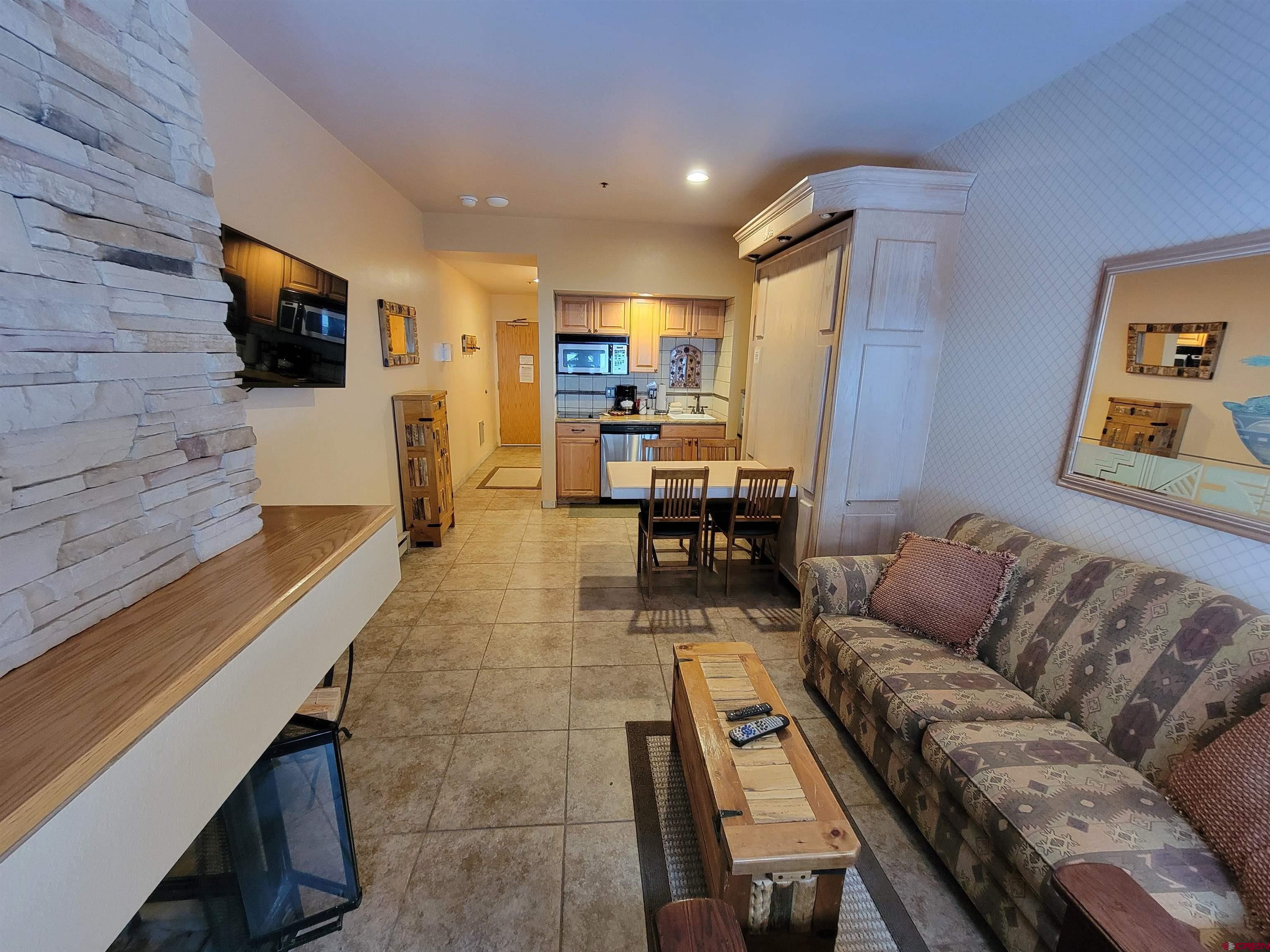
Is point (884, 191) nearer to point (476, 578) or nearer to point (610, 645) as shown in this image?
point (610, 645)

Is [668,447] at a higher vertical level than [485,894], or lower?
higher

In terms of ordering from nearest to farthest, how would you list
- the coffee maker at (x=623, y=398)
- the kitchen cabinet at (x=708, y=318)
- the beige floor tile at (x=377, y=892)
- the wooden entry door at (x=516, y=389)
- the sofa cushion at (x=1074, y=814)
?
1. the sofa cushion at (x=1074, y=814)
2. the beige floor tile at (x=377, y=892)
3. the kitchen cabinet at (x=708, y=318)
4. the coffee maker at (x=623, y=398)
5. the wooden entry door at (x=516, y=389)

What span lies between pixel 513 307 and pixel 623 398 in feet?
10.8

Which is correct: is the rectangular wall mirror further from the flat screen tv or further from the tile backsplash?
the tile backsplash

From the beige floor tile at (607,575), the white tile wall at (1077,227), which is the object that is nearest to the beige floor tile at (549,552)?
the beige floor tile at (607,575)

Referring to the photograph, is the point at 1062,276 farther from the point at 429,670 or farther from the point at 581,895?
the point at 429,670

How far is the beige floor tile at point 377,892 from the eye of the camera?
1.31 metres

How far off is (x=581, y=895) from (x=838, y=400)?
8.04 ft

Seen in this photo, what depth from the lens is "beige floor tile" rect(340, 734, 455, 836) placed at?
1646mm

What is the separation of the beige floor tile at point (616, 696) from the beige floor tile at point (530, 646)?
7.2 inches

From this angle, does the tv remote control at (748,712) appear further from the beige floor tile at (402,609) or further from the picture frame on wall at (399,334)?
the picture frame on wall at (399,334)

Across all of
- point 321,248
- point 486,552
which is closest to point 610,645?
point 486,552

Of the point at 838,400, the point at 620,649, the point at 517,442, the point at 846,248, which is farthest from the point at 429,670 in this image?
the point at 517,442

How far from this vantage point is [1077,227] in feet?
6.28
